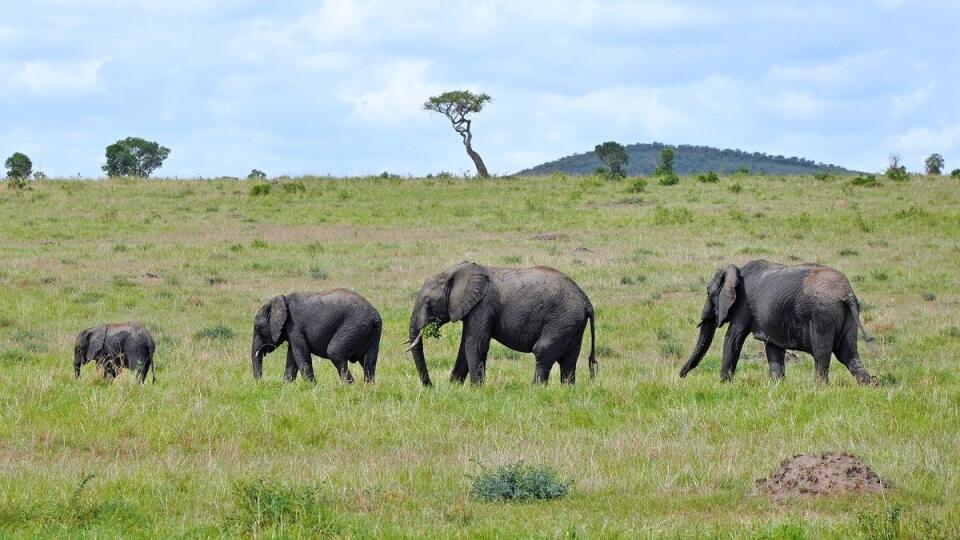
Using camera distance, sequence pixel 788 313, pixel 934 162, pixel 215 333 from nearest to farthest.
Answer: pixel 788 313, pixel 215 333, pixel 934 162

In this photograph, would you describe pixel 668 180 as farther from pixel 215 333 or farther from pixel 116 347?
pixel 116 347

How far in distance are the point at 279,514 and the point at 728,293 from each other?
9.33 meters

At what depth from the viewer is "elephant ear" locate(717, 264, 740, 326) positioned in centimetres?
1609

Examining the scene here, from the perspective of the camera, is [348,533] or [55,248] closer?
[348,533]

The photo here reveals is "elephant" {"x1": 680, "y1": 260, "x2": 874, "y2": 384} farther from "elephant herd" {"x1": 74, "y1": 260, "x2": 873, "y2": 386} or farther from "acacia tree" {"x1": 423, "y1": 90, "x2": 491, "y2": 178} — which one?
"acacia tree" {"x1": 423, "y1": 90, "x2": 491, "y2": 178}

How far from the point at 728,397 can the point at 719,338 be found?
28.2 ft

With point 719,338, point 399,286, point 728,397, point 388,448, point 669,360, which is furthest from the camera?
point 399,286

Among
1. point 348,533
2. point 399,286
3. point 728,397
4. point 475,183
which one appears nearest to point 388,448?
point 348,533

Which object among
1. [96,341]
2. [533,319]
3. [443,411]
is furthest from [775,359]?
[96,341]

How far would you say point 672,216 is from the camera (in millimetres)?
38844

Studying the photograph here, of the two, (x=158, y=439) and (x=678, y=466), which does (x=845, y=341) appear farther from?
(x=158, y=439)

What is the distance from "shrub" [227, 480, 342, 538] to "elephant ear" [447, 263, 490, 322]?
6.92 m

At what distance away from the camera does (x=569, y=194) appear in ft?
156

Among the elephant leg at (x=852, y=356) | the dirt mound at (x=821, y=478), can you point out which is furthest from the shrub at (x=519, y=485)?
the elephant leg at (x=852, y=356)
